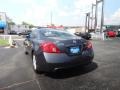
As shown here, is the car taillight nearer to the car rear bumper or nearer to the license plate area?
the car rear bumper

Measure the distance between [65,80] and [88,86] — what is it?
83 centimetres

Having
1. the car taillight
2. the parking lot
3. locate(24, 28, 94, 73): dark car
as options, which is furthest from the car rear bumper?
the parking lot

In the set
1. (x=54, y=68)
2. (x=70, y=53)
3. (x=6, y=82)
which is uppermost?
(x=70, y=53)

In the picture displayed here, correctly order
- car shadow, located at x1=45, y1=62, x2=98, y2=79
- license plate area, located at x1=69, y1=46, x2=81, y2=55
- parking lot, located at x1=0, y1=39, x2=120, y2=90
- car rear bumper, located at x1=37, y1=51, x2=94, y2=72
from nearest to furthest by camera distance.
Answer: parking lot, located at x1=0, y1=39, x2=120, y2=90
car rear bumper, located at x1=37, y1=51, x2=94, y2=72
license plate area, located at x1=69, y1=46, x2=81, y2=55
car shadow, located at x1=45, y1=62, x2=98, y2=79

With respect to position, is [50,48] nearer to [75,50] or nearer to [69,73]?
[75,50]

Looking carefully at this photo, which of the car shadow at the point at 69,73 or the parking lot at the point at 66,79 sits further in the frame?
the car shadow at the point at 69,73

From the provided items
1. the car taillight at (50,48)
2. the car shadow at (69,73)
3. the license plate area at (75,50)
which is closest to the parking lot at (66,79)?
the car shadow at (69,73)

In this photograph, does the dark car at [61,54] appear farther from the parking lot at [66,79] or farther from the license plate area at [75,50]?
the parking lot at [66,79]

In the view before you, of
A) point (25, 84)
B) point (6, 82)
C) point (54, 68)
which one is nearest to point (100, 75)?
point (54, 68)

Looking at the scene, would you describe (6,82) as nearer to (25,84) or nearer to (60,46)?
(25,84)

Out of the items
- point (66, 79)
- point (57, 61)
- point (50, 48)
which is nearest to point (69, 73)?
point (66, 79)

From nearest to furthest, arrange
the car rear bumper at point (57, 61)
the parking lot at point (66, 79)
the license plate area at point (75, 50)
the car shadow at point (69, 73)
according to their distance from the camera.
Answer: the parking lot at point (66, 79) → the car rear bumper at point (57, 61) → the license plate area at point (75, 50) → the car shadow at point (69, 73)

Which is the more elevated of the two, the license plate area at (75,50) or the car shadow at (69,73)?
the license plate area at (75,50)

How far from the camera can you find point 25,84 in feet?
16.7
